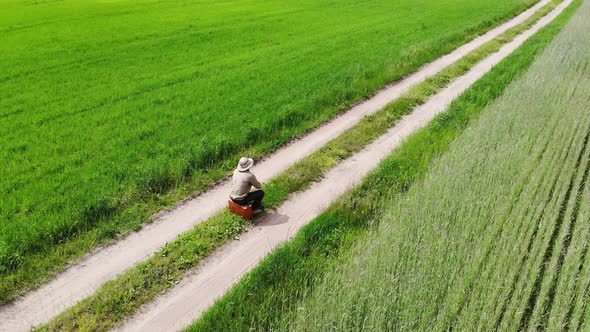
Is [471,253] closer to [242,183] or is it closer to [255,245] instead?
[255,245]

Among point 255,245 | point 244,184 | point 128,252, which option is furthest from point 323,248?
point 128,252

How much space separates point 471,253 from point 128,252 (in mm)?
6447

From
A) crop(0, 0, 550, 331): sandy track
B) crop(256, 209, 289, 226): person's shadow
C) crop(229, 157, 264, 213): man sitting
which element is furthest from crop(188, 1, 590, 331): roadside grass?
crop(229, 157, 264, 213): man sitting

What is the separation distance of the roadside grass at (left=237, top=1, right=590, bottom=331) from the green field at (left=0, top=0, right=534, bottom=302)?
4.28 meters

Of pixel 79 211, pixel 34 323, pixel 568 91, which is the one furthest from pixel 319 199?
pixel 568 91

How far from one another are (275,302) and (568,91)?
15064 millimetres

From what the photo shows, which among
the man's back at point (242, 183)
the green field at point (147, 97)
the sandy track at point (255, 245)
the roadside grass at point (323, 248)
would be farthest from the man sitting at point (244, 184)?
the green field at point (147, 97)

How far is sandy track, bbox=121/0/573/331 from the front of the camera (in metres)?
7.34

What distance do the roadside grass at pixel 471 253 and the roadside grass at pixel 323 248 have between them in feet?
0.21

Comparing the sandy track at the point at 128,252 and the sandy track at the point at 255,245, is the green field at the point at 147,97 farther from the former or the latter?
the sandy track at the point at 255,245

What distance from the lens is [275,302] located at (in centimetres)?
717

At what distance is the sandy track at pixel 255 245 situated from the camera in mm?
7340

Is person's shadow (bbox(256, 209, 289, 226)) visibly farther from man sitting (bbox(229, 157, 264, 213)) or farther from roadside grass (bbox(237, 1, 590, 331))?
roadside grass (bbox(237, 1, 590, 331))

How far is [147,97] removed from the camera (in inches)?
655
